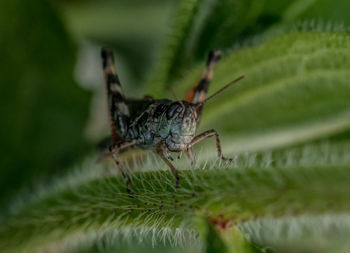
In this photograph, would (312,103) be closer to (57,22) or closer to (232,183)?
(232,183)

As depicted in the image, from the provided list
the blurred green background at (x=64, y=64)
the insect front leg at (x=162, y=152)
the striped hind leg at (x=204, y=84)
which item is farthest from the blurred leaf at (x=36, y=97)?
the striped hind leg at (x=204, y=84)

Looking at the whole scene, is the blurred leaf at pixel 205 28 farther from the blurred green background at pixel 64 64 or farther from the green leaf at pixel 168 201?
the green leaf at pixel 168 201

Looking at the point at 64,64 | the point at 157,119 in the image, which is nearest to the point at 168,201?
the point at 157,119

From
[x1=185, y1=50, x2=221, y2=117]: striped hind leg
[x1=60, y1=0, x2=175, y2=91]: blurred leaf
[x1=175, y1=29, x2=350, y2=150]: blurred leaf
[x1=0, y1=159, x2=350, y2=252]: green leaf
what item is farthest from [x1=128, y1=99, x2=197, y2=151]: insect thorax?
[x1=60, y1=0, x2=175, y2=91]: blurred leaf

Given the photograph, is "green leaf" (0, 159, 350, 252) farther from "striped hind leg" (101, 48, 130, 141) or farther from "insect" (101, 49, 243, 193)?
"striped hind leg" (101, 48, 130, 141)

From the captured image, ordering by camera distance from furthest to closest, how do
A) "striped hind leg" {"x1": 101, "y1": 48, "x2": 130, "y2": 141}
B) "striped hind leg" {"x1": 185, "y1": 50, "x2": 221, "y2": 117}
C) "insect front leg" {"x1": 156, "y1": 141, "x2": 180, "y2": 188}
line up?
"striped hind leg" {"x1": 101, "y1": 48, "x2": 130, "y2": 141}, "striped hind leg" {"x1": 185, "y1": 50, "x2": 221, "y2": 117}, "insect front leg" {"x1": 156, "y1": 141, "x2": 180, "y2": 188}

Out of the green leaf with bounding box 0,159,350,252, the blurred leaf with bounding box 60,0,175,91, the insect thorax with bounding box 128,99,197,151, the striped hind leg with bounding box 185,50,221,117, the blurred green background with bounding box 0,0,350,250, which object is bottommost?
the green leaf with bounding box 0,159,350,252

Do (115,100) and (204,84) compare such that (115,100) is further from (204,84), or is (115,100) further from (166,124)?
(204,84)
